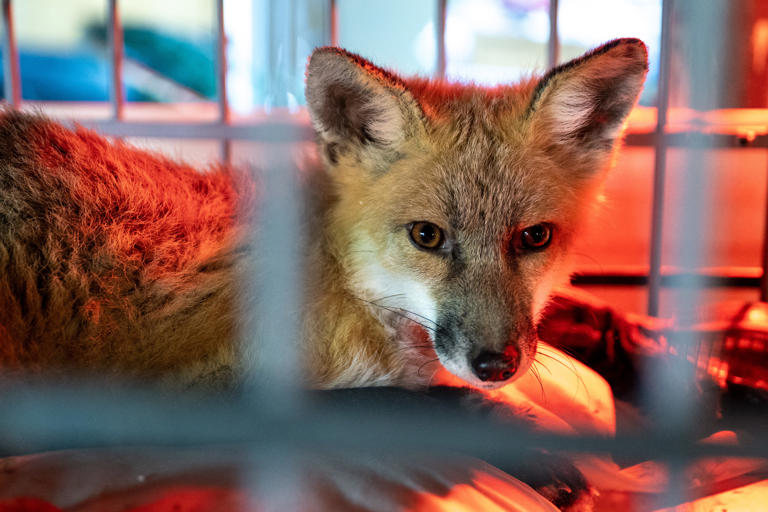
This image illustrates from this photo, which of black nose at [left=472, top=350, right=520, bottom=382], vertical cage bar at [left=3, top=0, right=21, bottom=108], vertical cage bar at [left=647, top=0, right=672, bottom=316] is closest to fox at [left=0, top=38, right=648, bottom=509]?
black nose at [left=472, top=350, right=520, bottom=382]

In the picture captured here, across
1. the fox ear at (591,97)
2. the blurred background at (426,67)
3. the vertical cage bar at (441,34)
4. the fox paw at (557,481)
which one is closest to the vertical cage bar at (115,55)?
the blurred background at (426,67)

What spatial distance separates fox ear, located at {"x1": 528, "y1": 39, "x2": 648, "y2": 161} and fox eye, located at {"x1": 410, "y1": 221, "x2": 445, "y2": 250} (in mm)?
393

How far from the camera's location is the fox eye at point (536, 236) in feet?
5.25

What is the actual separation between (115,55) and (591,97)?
193 cm

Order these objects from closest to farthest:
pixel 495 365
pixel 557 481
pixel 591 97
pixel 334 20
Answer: pixel 495 365 → pixel 557 481 → pixel 591 97 → pixel 334 20

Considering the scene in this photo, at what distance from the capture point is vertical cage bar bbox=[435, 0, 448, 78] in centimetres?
258

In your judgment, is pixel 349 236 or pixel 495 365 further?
pixel 349 236

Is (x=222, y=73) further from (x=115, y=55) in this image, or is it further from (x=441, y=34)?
(x=441, y=34)

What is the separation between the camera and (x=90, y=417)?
1.22m

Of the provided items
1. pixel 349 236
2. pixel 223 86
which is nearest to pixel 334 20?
pixel 223 86

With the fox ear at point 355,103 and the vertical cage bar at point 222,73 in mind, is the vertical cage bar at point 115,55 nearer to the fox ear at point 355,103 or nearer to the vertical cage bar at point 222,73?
the vertical cage bar at point 222,73

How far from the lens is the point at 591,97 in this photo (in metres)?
1.65

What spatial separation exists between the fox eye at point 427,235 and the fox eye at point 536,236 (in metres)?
0.21

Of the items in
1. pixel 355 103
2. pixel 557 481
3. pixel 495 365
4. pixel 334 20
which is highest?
pixel 334 20
